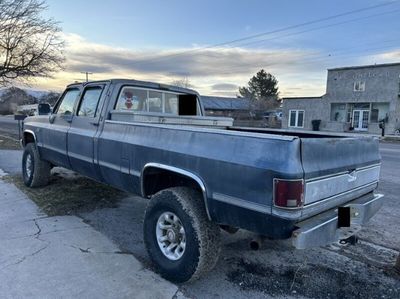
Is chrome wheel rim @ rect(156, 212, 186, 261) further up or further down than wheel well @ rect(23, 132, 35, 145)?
further down

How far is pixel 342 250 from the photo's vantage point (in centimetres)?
442

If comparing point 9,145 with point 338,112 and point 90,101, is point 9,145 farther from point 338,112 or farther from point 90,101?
point 338,112

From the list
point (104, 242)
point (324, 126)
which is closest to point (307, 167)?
point (104, 242)

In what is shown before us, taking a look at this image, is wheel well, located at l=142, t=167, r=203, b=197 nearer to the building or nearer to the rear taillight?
the rear taillight

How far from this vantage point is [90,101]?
211 inches

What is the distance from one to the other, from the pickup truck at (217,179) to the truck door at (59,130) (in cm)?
72

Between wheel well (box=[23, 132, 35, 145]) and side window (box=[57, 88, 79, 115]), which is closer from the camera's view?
side window (box=[57, 88, 79, 115])

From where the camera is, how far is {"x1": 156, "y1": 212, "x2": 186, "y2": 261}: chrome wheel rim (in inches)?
139

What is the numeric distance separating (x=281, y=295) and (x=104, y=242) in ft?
7.39

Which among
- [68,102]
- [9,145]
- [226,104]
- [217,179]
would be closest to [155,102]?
[68,102]

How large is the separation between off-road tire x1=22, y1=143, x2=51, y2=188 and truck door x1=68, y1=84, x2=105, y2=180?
1.52 meters

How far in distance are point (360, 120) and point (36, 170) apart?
3703 cm

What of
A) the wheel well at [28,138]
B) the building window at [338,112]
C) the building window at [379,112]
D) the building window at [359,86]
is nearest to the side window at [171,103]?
the wheel well at [28,138]

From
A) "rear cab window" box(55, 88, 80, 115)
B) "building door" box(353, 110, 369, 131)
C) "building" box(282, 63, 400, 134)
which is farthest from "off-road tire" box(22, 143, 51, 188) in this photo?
"building door" box(353, 110, 369, 131)
